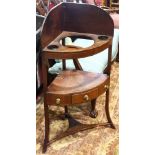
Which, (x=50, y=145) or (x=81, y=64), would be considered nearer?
(x=50, y=145)

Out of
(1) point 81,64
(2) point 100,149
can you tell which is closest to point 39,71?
(1) point 81,64

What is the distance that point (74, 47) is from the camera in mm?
1560

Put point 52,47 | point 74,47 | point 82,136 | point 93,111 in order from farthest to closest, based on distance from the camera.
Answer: point 93,111 < point 82,136 < point 74,47 < point 52,47

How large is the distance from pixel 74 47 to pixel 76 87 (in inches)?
9.1

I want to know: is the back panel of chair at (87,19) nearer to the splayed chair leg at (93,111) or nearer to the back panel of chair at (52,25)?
the back panel of chair at (52,25)

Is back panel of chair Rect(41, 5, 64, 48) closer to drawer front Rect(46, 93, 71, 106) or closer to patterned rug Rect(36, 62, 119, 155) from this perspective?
drawer front Rect(46, 93, 71, 106)

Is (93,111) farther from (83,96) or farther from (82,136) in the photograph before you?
(83,96)

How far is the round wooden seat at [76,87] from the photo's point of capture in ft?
5.03

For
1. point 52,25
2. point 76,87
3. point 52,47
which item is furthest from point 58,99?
point 52,25

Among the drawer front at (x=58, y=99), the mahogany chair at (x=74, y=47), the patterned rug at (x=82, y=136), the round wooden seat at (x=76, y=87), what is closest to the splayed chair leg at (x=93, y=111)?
the patterned rug at (x=82, y=136)
